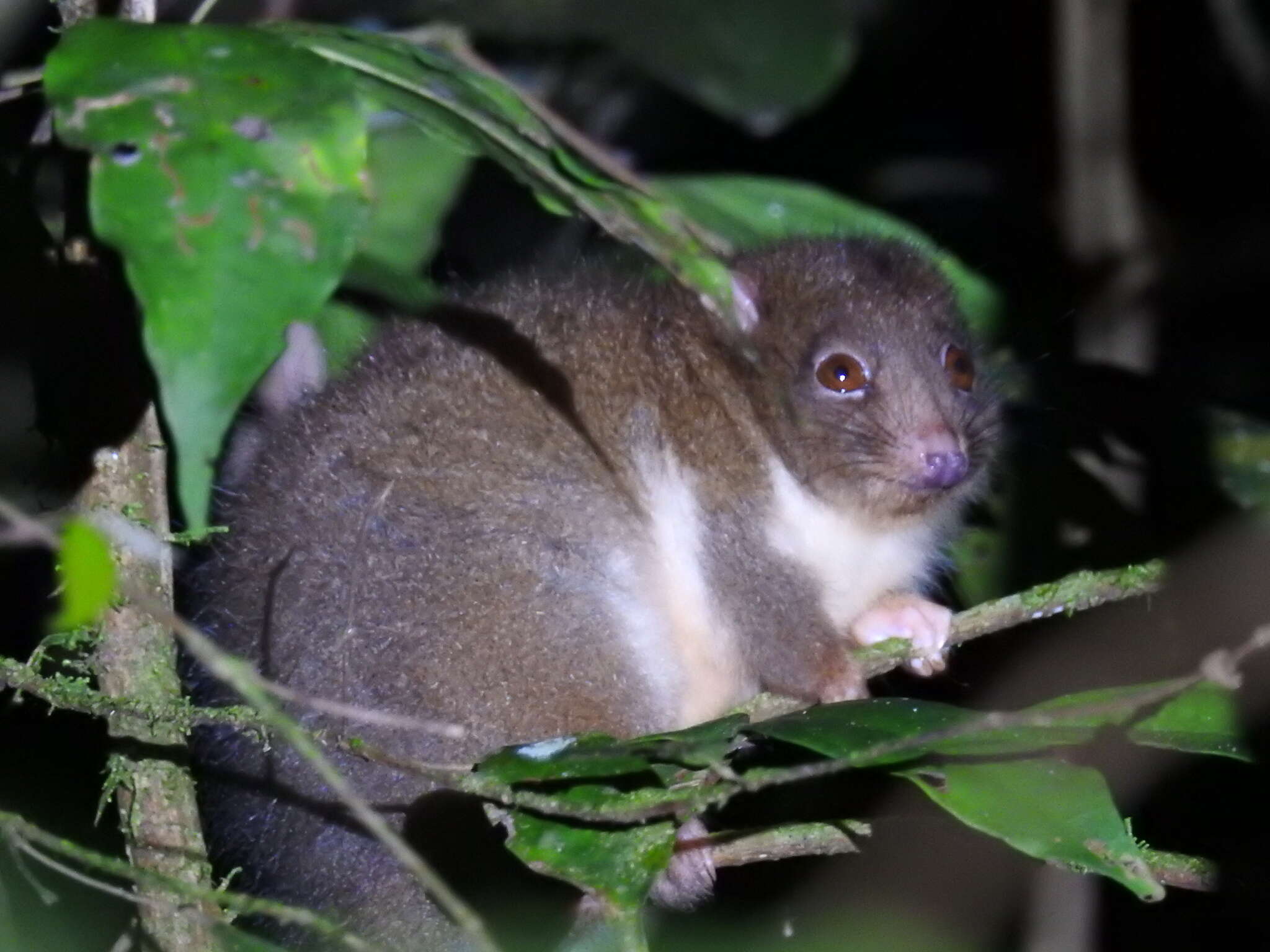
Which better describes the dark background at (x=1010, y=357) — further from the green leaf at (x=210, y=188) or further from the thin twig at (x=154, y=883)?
the green leaf at (x=210, y=188)

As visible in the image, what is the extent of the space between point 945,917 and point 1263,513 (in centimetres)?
123

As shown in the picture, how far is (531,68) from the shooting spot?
5133 mm

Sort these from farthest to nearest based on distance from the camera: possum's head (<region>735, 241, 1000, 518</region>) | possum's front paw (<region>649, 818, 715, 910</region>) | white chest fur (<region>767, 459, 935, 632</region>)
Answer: possum's head (<region>735, 241, 1000, 518</region>) < white chest fur (<region>767, 459, 935, 632</region>) < possum's front paw (<region>649, 818, 715, 910</region>)

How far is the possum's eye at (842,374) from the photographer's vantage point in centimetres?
371

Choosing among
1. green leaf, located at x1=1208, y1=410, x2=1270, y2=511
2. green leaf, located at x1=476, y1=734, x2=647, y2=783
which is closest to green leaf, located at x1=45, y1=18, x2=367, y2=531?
green leaf, located at x1=476, y1=734, x2=647, y2=783

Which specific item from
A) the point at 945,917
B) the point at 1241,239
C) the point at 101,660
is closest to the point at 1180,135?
the point at 1241,239

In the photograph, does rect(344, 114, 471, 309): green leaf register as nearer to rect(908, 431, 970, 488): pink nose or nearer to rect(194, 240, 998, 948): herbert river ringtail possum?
rect(194, 240, 998, 948): herbert river ringtail possum

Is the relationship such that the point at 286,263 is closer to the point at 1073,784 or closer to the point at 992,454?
the point at 1073,784

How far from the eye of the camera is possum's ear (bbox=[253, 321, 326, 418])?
11.7ft

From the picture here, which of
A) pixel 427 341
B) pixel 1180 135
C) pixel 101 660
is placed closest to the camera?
pixel 101 660

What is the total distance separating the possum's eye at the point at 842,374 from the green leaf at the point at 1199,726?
1297mm

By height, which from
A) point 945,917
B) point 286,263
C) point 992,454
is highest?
point 286,263

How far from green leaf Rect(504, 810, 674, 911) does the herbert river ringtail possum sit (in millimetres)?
570

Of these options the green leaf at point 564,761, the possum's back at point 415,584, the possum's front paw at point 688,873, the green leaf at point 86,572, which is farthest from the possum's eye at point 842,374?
the green leaf at point 86,572
